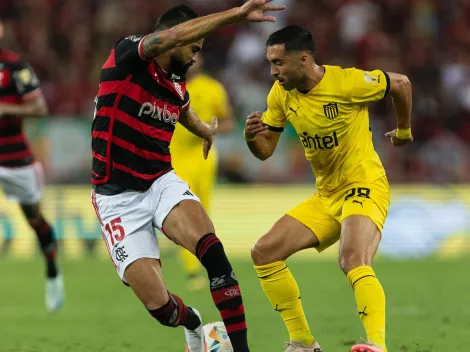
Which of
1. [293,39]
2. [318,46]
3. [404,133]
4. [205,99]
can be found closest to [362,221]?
[404,133]

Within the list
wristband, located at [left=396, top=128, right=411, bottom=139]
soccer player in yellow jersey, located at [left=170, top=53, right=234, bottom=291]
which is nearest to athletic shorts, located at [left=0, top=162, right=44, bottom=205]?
soccer player in yellow jersey, located at [left=170, top=53, right=234, bottom=291]

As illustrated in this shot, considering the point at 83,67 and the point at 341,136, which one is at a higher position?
the point at 341,136

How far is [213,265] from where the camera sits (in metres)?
6.32

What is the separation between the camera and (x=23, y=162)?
10.6 m

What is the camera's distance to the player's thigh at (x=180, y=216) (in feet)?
21.1

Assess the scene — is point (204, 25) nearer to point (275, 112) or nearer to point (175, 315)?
point (275, 112)

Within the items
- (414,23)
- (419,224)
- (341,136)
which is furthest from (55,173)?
(341,136)

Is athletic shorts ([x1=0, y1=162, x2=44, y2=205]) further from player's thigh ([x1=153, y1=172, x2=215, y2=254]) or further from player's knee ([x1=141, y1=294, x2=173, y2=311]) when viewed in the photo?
player's knee ([x1=141, y1=294, x2=173, y2=311])

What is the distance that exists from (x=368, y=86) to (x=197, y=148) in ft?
17.0

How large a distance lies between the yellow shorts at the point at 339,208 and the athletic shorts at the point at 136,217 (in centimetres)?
105

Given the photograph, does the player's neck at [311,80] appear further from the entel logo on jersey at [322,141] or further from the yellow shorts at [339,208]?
the yellow shorts at [339,208]

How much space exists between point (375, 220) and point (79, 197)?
31.9 feet

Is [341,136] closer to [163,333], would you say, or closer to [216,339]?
[216,339]

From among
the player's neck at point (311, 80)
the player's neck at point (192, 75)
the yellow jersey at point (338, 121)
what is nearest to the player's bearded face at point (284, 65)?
the player's neck at point (311, 80)
